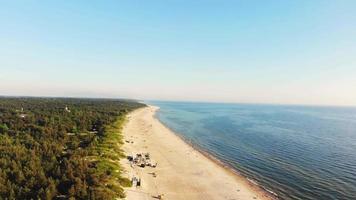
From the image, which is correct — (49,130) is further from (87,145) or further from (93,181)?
(93,181)

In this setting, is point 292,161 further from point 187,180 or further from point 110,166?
point 110,166

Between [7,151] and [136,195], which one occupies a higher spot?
[7,151]

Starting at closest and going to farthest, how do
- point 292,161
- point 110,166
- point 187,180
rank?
point 110,166
point 187,180
point 292,161

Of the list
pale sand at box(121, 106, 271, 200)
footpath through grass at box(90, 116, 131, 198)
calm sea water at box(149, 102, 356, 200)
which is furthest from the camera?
calm sea water at box(149, 102, 356, 200)

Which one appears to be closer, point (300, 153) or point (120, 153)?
point (120, 153)

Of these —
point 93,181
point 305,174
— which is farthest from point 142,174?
point 305,174

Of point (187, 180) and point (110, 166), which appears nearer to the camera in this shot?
point (110, 166)

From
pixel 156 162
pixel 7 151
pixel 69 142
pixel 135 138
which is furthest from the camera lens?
pixel 135 138

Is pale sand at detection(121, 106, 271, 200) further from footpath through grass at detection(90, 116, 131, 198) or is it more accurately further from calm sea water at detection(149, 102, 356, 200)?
calm sea water at detection(149, 102, 356, 200)

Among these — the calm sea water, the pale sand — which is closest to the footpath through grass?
the pale sand

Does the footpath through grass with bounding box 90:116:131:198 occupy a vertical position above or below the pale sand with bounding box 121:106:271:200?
above

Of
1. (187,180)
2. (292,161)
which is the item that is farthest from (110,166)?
(292,161)
